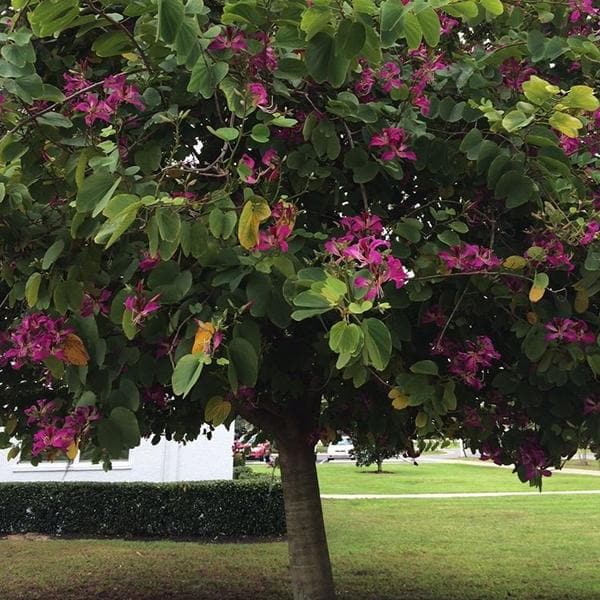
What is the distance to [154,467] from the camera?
12.9 m

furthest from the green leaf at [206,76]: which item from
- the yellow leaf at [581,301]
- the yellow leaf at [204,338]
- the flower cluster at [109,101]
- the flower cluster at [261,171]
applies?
the yellow leaf at [581,301]

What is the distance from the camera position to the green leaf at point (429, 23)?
186cm

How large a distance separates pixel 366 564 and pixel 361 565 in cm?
11

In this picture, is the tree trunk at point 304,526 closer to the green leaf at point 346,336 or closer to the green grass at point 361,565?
the green grass at point 361,565

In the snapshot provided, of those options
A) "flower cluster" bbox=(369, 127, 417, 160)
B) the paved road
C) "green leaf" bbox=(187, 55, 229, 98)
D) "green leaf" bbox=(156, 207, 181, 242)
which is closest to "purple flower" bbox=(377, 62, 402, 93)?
"flower cluster" bbox=(369, 127, 417, 160)

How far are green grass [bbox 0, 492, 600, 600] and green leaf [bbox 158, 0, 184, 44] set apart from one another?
609 cm

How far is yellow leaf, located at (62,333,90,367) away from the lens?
6.88 feet

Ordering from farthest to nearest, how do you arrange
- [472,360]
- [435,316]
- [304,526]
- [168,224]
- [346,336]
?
[304,526]
[435,316]
[472,360]
[168,224]
[346,336]

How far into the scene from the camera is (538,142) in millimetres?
2352

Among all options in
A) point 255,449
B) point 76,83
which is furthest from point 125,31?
point 255,449

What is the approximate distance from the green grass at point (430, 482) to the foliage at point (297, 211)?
55.3 ft

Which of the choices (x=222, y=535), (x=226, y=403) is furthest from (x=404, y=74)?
(x=222, y=535)

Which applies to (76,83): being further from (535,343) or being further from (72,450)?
(535,343)

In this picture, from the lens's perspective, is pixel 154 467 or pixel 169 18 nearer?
pixel 169 18
